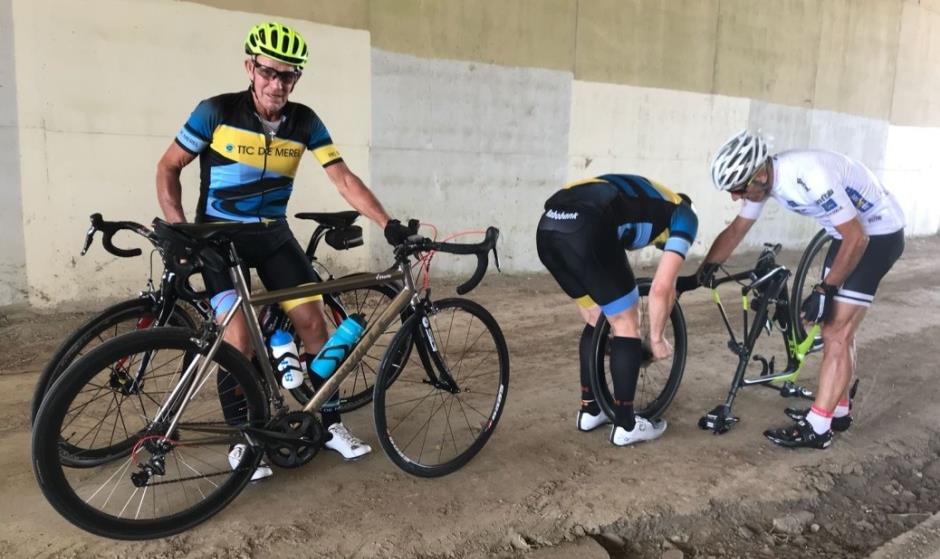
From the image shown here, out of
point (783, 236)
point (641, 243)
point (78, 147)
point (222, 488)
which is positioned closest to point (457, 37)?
point (78, 147)

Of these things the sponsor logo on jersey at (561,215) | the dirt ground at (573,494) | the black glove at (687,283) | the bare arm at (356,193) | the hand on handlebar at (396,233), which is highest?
the bare arm at (356,193)

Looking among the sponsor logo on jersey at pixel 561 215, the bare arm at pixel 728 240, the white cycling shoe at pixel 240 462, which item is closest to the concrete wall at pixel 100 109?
the white cycling shoe at pixel 240 462

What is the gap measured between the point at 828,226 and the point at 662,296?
113cm

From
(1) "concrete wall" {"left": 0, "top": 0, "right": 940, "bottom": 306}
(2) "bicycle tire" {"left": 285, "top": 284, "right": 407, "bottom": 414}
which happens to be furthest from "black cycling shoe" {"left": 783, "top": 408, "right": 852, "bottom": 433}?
(1) "concrete wall" {"left": 0, "top": 0, "right": 940, "bottom": 306}

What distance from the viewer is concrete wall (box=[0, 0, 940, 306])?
4.96 meters

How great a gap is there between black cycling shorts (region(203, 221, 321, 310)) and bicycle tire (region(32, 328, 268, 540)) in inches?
19.1

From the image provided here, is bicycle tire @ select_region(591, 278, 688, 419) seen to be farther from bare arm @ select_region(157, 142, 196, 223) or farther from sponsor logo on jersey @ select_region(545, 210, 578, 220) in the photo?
bare arm @ select_region(157, 142, 196, 223)

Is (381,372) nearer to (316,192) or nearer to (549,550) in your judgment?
(549,550)

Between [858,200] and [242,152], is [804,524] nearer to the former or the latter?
[858,200]

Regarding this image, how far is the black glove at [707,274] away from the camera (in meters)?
3.48

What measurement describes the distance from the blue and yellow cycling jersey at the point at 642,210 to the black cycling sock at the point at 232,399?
5.51 feet

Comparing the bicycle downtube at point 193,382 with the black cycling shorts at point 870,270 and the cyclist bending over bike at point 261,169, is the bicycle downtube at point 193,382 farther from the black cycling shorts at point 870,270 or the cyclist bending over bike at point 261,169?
the black cycling shorts at point 870,270

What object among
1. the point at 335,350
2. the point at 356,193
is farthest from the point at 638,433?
the point at 356,193

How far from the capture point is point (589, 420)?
3.54 meters
